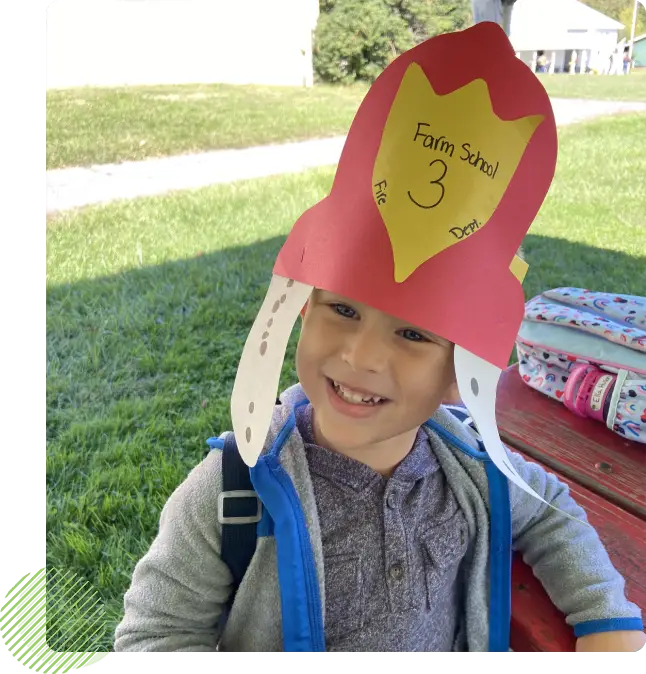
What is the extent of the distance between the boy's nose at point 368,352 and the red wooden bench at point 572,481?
504mm

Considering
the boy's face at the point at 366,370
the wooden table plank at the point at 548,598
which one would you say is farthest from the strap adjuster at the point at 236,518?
the wooden table plank at the point at 548,598

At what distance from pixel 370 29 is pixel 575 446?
96 cm

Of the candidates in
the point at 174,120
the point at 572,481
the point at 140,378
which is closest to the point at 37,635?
the point at 572,481

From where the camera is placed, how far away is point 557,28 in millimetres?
1681

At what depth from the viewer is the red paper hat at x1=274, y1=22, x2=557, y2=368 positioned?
2.64ft

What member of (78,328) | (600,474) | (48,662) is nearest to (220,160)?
(78,328)

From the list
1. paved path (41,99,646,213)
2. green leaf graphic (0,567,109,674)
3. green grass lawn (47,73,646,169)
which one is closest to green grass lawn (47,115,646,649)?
paved path (41,99,646,213)

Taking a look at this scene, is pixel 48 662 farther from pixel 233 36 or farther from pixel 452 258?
pixel 233 36

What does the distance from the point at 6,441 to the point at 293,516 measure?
55 centimetres

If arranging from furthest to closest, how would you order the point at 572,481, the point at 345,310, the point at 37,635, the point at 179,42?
the point at 179,42, the point at 572,481, the point at 345,310, the point at 37,635

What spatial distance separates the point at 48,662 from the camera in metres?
0.77

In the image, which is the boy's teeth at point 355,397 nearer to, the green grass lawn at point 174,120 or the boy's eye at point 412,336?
the boy's eye at point 412,336

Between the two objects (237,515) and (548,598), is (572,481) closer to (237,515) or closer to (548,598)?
(548,598)

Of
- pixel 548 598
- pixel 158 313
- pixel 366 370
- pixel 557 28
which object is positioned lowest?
pixel 158 313
